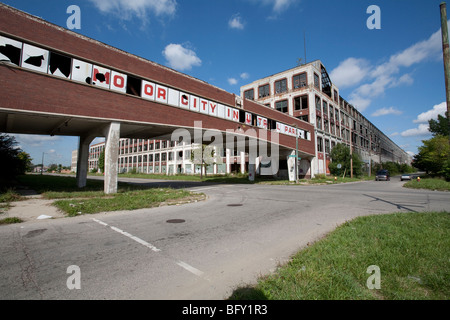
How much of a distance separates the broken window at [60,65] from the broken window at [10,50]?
1.24m

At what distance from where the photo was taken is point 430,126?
84.4 m

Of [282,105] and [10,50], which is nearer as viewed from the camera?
[10,50]

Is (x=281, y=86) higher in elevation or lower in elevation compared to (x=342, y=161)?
higher

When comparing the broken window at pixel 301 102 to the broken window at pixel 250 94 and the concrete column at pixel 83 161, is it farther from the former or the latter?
the concrete column at pixel 83 161

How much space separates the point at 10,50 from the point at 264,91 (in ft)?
148

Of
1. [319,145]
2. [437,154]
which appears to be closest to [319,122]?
[319,145]

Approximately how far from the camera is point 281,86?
1826 inches

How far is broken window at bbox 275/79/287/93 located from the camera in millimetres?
45747

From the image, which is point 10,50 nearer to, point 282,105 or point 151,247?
point 151,247

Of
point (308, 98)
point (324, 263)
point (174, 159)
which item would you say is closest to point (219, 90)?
point (324, 263)

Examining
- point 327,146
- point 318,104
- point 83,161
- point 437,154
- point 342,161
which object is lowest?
point 83,161

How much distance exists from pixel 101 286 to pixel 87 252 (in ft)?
5.63

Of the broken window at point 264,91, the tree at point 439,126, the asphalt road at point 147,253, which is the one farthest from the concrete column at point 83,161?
the tree at point 439,126
